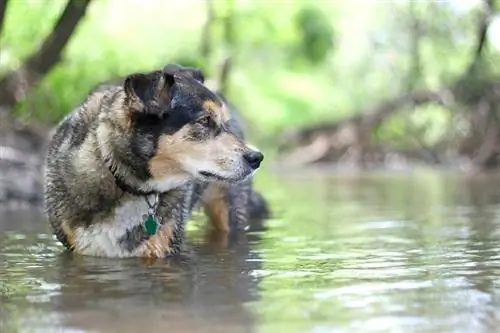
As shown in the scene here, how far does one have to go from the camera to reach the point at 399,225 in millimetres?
9133

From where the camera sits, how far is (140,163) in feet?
21.6

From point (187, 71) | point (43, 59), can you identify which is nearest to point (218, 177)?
point (187, 71)

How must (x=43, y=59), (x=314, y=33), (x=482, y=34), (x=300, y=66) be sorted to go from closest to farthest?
(x=43, y=59)
(x=482, y=34)
(x=314, y=33)
(x=300, y=66)

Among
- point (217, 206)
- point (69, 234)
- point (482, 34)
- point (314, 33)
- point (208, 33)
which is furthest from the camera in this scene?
point (314, 33)

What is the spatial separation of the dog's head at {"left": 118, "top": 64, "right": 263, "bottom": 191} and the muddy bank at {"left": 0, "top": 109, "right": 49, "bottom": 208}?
18.6 ft

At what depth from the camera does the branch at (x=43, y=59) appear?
11453mm

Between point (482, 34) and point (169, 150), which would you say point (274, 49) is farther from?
point (169, 150)

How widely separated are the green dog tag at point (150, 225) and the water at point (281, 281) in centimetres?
32

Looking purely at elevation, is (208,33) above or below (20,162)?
above

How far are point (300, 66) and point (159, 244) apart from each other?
3013 cm

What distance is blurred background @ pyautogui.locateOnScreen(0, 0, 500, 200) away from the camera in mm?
14758

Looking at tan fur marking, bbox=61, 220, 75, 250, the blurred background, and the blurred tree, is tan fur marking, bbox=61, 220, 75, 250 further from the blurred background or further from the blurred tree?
the blurred tree

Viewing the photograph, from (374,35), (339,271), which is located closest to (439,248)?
(339,271)

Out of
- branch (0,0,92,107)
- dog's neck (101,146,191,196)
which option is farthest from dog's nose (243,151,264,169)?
branch (0,0,92,107)
